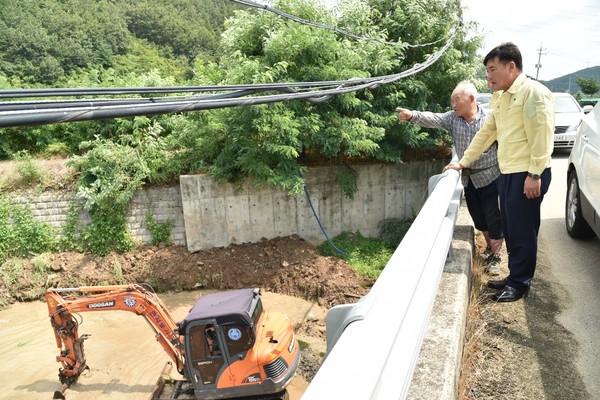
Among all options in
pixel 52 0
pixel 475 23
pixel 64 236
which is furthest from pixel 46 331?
pixel 52 0

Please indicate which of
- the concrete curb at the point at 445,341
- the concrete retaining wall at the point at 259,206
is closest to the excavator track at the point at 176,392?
the concrete curb at the point at 445,341

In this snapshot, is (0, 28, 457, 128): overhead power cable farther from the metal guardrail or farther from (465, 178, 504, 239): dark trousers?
(465, 178, 504, 239): dark trousers

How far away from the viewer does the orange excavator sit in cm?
596

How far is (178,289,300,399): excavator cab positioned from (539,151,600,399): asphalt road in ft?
12.5

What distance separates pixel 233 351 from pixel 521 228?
4358 millimetres

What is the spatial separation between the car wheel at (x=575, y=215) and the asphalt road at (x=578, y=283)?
0.09 m

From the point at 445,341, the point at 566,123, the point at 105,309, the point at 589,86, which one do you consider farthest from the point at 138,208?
the point at 589,86

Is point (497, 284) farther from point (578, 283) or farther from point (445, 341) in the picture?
point (445, 341)

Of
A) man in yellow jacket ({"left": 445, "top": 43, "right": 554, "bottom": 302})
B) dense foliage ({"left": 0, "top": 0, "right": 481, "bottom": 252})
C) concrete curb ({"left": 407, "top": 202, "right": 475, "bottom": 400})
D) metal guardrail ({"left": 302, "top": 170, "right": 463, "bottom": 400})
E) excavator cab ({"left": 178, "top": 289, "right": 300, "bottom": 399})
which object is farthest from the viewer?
dense foliage ({"left": 0, "top": 0, "right": 481, "bottom": 252})

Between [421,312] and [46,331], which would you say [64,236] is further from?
[421,312]

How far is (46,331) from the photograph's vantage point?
9633 mm

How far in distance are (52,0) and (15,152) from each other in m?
53.7

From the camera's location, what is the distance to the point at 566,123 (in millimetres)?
11641

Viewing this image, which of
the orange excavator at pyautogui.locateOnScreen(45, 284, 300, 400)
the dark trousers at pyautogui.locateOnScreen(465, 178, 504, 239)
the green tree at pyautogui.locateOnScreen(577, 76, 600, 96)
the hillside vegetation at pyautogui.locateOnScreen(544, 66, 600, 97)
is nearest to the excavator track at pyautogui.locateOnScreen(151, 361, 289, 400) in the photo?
Result: the orange excavator at pyautogui.locateOnScreen(45, 284, 300, 400)
